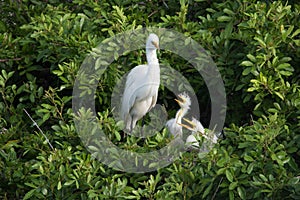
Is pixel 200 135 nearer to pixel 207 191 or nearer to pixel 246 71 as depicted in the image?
pixel 207 191

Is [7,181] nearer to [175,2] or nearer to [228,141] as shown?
[228,141]

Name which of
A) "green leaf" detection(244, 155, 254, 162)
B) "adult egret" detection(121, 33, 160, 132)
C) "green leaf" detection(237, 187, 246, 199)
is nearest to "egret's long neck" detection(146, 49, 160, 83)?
"adult egret" detection(121, 33, 160, 132)

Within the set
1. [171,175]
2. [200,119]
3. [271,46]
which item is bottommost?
[200,119]

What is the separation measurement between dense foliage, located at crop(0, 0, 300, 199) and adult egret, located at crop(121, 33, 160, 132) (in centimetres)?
12

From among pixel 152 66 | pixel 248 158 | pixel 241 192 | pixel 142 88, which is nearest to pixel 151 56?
pixel 152 66

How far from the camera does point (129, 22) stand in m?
4.72

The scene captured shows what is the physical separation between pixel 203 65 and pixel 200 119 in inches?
19.4

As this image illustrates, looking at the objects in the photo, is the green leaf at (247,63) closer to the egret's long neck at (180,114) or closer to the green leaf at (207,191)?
the egret's long neck at (180,114)

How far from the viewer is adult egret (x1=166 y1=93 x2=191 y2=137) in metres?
4.38

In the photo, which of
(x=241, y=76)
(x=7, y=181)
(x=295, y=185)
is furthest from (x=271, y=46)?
(x=7, y=181)

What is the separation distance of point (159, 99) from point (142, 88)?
43cm

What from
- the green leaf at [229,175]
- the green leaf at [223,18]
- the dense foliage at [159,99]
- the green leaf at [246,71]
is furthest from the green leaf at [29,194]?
the green leaf at [223,18]

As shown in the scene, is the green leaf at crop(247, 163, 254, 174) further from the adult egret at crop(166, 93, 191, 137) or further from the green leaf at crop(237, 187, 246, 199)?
the adult egret at crop(166, 93, 191, 137)

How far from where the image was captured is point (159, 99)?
15.4ft
